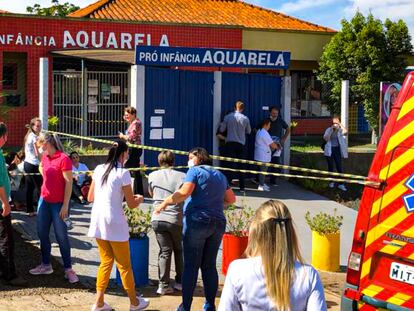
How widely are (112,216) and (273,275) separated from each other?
3.69 meters

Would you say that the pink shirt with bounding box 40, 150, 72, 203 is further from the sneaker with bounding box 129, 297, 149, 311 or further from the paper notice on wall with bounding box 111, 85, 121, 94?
the paper notice on wall with bounding box 111, 85, 121, 94

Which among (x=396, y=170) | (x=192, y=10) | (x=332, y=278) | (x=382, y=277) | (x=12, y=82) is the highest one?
(x=192, y=10)

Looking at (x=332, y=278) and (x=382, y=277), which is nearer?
(x=382, y=277)

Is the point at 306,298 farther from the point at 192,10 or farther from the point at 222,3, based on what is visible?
the point at 222,3

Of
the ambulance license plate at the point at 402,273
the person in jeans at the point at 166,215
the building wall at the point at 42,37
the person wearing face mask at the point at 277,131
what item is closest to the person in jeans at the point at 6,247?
the person in jeans at the point at 166,215

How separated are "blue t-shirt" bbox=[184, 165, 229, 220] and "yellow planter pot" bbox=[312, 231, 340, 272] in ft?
9.02

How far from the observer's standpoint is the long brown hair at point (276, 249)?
3797 millimetres

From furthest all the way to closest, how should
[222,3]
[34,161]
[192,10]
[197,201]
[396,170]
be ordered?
1. [222,3]
2. [192,10]
3. [34,161]
4. [197,201]
5. [396,170]

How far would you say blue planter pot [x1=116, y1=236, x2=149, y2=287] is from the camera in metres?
8.29

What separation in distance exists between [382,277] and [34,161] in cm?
735

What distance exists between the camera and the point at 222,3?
3158 centimetres

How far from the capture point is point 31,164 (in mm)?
11711

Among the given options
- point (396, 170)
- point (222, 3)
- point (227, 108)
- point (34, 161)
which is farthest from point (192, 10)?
point (396, 170)

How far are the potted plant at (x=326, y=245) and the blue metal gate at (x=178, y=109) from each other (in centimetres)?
529
